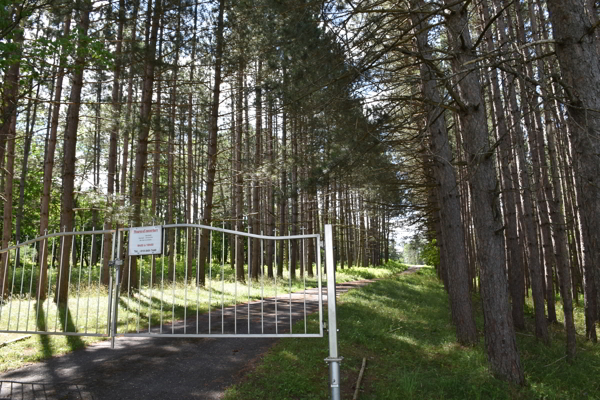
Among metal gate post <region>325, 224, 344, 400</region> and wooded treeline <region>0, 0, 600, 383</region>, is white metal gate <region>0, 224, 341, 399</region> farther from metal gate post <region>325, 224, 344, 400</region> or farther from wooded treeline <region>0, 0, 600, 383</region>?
wooded treeline <region>0, 0, 600, 383</region>

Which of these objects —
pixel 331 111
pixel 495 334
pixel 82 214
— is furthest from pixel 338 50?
pixel 82 214

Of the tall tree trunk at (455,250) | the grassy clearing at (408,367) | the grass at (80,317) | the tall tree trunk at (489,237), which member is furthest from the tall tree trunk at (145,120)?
the tall tree trunk at (489,237)

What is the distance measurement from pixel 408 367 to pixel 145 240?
4699 millimetres

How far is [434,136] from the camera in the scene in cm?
915

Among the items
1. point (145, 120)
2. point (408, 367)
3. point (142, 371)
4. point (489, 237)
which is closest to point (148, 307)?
point (145, 120)

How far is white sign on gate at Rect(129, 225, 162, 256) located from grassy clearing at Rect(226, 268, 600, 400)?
6.82 feet

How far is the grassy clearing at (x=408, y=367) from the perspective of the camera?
5.55 meters

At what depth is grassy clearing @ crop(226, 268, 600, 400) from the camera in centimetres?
555

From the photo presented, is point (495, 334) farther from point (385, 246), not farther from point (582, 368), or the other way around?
point (385, 246)

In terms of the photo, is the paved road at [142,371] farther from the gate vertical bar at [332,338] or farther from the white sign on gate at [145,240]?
the white sign on gate at [145,240]

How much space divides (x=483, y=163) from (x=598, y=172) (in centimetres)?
231

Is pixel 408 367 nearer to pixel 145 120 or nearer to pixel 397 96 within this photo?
pixel 397 96

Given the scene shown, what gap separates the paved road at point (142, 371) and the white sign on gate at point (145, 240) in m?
1.54

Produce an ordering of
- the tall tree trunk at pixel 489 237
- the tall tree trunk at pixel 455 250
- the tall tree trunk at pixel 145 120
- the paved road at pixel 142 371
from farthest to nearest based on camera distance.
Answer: the tall tree trunk at pixel 145 120, the tall tree trunk at pixel 455 250, the tall tree trunk at pixel 489 237, the paved road at pixel 142 371
